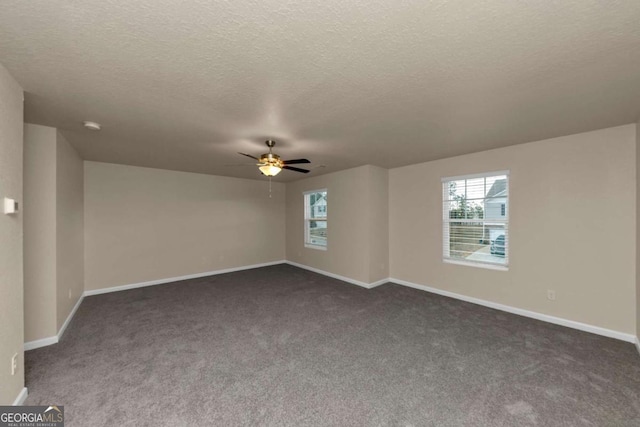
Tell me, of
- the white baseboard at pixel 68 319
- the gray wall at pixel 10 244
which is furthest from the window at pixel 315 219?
the gray wall at pixel 10 244

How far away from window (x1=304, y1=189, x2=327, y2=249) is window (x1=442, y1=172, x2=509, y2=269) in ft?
8.90

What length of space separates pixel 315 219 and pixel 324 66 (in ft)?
15.7

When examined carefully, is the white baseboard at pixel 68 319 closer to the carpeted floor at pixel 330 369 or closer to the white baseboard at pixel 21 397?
the carpeted floor at pixel 330 369

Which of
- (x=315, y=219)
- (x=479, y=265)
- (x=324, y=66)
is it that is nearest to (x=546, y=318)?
(x=479, y=265)

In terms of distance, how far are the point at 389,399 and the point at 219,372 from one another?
148cm

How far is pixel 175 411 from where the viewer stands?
1.73 metres

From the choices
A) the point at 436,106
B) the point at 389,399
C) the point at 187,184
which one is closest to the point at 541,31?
the point at 436,106

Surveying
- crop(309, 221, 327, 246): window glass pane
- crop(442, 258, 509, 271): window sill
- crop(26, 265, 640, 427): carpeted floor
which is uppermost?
crop(309, 221, 327, 246): window glass pane

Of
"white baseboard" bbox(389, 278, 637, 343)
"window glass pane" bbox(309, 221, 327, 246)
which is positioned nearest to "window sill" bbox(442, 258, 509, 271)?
"white baseboard" bbox(389, 278, 637, 343)

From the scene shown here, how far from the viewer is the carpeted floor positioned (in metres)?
1.72

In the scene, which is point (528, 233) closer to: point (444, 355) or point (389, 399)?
point (444, 355)

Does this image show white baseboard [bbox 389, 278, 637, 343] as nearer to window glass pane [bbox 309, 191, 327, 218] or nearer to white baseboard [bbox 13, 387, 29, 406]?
window glass pane [bbox 309, 191, 327, 218]

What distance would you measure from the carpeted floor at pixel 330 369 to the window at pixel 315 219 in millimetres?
2598

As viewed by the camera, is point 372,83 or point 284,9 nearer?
point 284,9
